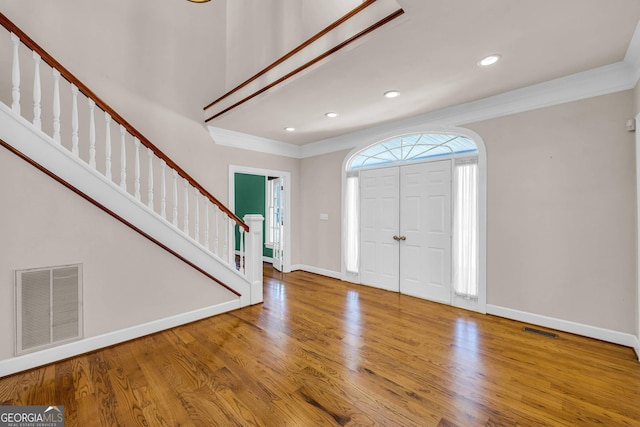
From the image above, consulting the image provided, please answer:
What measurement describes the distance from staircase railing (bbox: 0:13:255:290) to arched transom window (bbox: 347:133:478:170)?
94.7 inches

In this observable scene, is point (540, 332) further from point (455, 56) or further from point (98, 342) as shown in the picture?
point (98, 342)

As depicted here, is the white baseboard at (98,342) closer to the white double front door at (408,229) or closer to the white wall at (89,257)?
the white wall at (89,257)

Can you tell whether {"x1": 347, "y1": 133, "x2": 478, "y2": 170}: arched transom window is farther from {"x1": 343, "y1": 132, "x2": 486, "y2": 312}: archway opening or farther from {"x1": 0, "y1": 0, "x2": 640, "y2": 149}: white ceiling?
{"x1": 0, "y1": 0, "x2": 640, "y2": 149}: white ceiling

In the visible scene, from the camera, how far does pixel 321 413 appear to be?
68.2 inches

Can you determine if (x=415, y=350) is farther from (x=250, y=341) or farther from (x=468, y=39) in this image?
(x=468, y=39)

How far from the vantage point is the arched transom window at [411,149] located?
3.64 meters

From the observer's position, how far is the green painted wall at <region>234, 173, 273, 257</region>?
6695mm

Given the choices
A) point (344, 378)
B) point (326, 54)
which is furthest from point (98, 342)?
point (326, 54)

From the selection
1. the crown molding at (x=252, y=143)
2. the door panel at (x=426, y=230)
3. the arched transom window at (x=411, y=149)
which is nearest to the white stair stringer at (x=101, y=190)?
the crown molding at (x=252, y=143)

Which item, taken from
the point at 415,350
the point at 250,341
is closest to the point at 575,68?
the point at 415,350

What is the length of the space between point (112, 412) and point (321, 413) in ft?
4.49

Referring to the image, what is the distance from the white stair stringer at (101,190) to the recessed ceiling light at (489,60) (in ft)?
11.3

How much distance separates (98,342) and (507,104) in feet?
16.5

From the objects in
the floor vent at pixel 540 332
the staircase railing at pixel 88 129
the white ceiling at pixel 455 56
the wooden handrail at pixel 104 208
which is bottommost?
the floor vent at pixel 540 332
